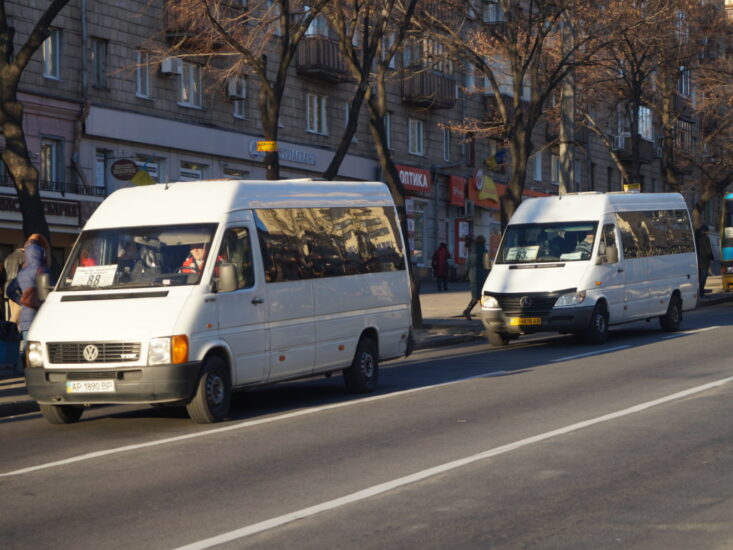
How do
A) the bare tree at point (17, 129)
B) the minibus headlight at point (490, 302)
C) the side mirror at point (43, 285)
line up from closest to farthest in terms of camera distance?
the side mirror at point (43, 285), the bare tree at point (17, 129), the minibus headlight at point (490, 302)

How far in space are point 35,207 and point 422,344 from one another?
7.67 meters

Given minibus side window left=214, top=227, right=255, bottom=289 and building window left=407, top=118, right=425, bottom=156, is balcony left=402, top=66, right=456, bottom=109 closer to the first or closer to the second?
building window left=407, top=118, right=425, bottom=156

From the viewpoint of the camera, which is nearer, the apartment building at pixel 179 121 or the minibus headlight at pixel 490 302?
the minibus headlight at pixel 490 302

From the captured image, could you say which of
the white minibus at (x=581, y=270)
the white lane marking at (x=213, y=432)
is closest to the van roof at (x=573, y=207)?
the white minibus at (x=581, y=270)

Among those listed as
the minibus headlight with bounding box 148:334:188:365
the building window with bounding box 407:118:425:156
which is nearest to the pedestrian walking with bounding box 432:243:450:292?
the building window with bounding box 407:118:425:156

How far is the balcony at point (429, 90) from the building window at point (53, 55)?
15986 mm

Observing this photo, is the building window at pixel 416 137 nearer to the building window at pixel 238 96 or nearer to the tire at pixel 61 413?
the building window at pixel 238 96

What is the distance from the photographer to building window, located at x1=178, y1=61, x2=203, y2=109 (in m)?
35.2

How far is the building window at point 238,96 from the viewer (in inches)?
1431

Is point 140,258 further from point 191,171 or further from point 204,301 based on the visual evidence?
point 191,171

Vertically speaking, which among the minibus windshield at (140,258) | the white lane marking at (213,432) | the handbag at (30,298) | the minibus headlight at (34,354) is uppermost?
the minibus windshield at (140,258)

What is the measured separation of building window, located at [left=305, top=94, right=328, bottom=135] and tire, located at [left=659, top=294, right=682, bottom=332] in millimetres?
18264

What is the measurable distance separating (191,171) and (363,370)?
21.5 metres

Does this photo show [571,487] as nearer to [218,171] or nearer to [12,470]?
[12,470]
